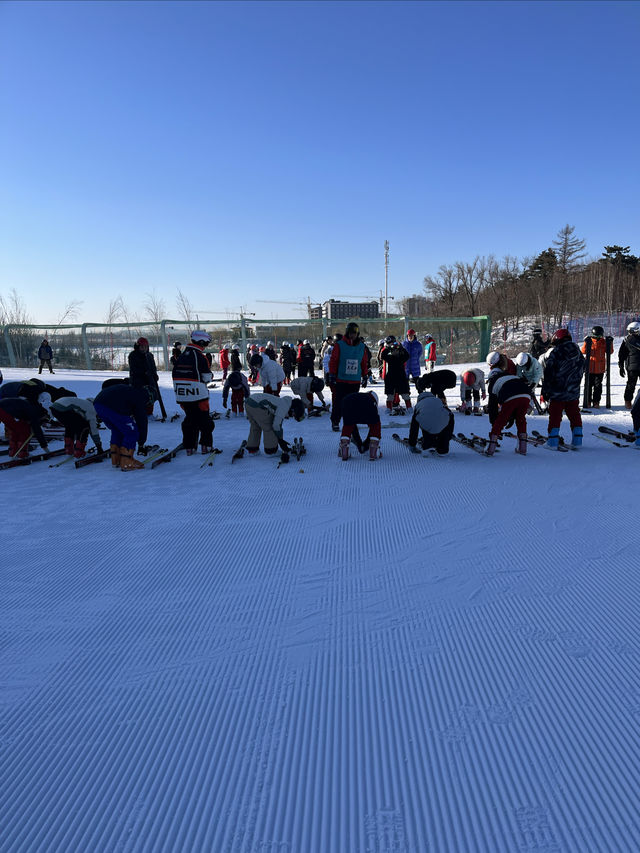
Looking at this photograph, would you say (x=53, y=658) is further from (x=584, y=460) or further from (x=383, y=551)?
(x=584, y=460)

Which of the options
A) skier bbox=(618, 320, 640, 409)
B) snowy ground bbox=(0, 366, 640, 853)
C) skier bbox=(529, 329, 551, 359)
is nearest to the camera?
snowy ground bbox=(0, 366, 640, 853)

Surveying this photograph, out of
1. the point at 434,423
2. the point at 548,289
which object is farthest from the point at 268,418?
the point at 548,289

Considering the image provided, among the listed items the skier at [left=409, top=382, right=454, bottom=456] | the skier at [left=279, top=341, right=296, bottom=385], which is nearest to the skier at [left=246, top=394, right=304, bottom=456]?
the skier at [left=409, top=382, right=454, bottom=456]

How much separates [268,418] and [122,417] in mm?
1871

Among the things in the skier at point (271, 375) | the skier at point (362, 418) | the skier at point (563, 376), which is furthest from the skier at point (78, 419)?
the skier at point (563, 376)

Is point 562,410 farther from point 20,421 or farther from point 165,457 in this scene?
point 20,421

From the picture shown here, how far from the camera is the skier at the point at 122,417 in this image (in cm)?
605

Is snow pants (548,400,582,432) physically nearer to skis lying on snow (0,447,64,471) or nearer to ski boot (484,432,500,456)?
ski boot (484,432,500,456)

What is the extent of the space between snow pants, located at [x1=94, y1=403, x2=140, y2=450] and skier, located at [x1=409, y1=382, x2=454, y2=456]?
366cm

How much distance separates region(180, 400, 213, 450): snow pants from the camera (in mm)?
6801

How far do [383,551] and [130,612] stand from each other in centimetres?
167

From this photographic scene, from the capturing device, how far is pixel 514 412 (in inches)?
249

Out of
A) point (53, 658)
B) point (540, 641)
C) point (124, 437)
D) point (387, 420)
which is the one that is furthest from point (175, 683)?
point (387, 420)

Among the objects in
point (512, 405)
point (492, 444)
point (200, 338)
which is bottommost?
point (492, 444)
